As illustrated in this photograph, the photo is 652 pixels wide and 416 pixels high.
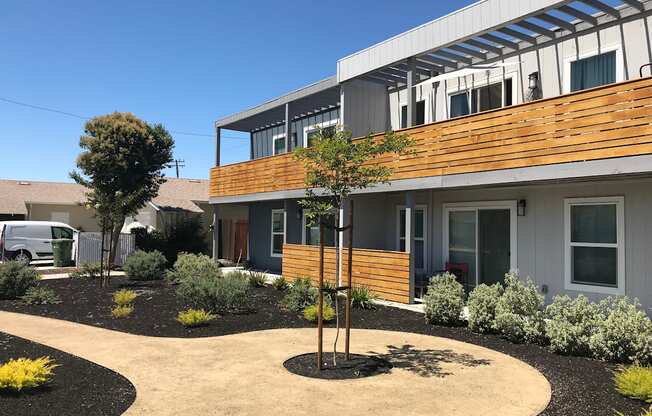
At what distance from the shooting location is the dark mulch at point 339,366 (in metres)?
6.30

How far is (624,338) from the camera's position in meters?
6.76

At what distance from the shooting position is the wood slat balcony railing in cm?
802

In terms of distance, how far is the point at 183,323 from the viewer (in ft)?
30.0

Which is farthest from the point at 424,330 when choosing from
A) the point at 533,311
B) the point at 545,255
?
the point at 545,255

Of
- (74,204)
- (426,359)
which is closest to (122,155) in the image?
(74,204)

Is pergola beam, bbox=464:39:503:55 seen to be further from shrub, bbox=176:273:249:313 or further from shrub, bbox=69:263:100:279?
shrub, bbox=69:263:100:279

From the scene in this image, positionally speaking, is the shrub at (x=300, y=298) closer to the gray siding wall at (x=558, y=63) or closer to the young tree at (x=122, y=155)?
the gray siding wall at (x=558, y=63)

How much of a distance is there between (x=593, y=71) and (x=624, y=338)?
646cm

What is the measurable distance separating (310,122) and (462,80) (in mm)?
7028

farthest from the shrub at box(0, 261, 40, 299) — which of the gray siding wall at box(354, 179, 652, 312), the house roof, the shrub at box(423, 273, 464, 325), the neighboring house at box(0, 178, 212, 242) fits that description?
the house roof

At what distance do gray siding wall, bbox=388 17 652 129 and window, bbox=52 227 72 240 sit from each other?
15.1m

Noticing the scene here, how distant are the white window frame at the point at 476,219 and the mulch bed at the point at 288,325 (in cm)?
284

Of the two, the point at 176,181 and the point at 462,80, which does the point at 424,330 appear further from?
the point at 176,181

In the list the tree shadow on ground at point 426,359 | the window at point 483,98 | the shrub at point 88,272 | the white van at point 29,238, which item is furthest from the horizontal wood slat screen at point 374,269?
the white van at point 29,238
